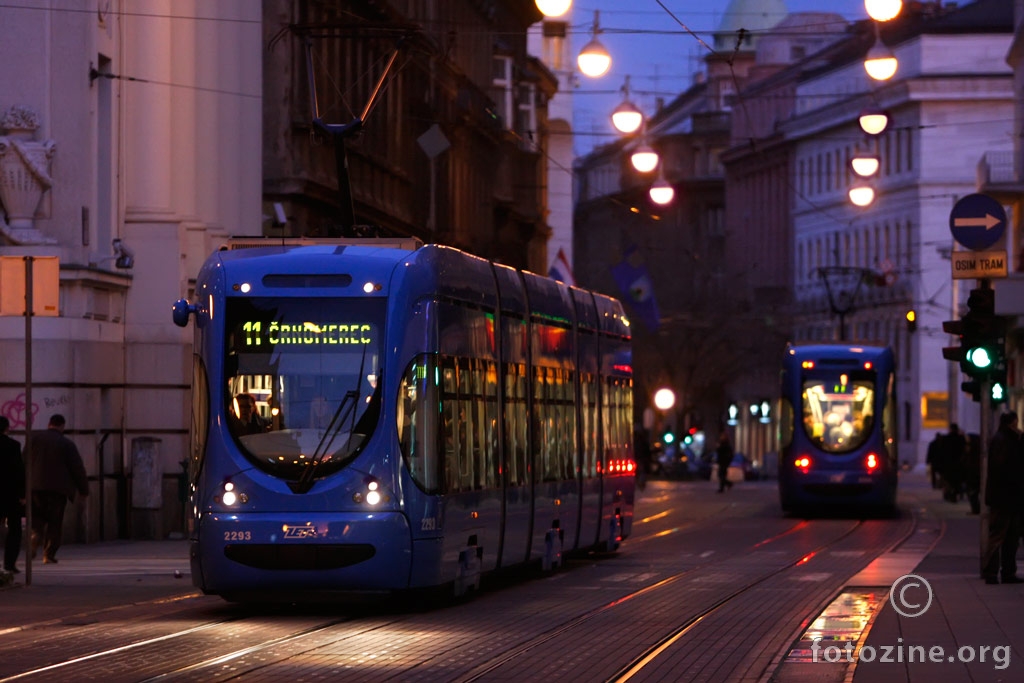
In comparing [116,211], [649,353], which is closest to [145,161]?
[116,211]

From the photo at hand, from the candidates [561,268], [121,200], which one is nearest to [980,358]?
[121,200]

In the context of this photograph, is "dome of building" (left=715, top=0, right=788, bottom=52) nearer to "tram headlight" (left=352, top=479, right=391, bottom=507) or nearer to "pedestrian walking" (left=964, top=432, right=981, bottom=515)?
"pedestrian walking" (left=964, top=432, right=981, bottom=515)

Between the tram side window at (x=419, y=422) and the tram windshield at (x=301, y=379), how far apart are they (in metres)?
0.26

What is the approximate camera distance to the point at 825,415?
152 ft

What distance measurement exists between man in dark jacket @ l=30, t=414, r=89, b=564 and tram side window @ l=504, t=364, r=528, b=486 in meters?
5.50

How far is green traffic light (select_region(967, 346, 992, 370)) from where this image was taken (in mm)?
26047

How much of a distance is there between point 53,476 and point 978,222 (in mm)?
10072

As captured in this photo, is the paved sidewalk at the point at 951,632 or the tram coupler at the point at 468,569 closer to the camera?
the paved sidewalk at the point at 951,632

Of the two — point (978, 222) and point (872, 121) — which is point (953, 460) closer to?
point (872, 121)

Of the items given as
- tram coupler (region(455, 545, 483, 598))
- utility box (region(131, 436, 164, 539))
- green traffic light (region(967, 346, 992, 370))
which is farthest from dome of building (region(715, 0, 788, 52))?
tram coupler (region(455, 545, 483, 598))

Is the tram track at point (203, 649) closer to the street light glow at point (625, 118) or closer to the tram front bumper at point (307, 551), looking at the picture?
the tram front bumper at point (307, 551)

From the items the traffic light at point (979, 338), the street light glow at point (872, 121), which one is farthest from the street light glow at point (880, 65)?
the traffic light at point (979, 338)

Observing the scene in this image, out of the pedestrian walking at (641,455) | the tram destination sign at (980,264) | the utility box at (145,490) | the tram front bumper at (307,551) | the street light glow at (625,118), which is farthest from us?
the pedestrian walking at (641,455)

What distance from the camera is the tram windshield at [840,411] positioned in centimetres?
4625
